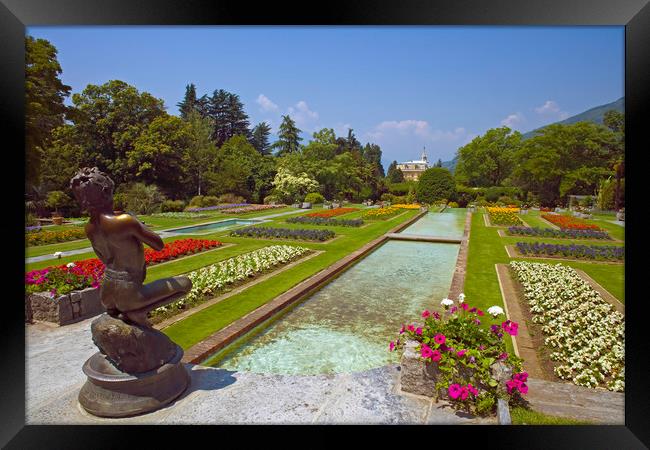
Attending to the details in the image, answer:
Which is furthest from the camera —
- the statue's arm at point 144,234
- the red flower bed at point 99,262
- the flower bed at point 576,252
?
the flower bed at point 576,252

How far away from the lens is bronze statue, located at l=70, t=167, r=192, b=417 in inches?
152

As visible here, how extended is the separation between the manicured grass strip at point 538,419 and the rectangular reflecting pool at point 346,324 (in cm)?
198

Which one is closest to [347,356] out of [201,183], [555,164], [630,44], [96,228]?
[96,228]

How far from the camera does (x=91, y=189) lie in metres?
3.81

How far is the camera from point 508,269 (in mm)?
11070

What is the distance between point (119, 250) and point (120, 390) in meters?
1.39

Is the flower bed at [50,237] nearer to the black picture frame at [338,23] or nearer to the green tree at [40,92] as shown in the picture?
the green tree at [40,92]

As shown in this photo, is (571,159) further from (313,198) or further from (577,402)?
(577,402)

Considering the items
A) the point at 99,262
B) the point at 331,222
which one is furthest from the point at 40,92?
the point at 331,222

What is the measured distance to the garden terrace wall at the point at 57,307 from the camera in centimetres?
657

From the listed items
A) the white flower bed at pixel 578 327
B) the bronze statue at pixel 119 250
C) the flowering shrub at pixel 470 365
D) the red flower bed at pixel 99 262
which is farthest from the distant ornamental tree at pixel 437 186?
the bronze statue at pixel 119 250

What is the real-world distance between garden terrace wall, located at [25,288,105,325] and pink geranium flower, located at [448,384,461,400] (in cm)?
611

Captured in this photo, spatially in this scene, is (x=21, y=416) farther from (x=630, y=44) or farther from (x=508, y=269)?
(x=508, y=269)

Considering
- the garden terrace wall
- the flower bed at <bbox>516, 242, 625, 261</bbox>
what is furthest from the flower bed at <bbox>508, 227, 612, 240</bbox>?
the garden terrace wall
